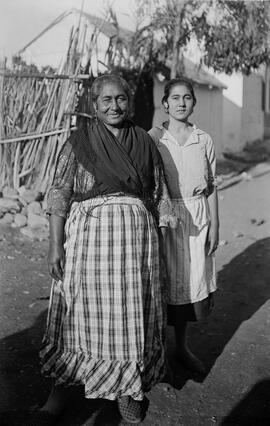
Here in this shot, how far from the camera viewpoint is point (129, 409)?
9.17ft

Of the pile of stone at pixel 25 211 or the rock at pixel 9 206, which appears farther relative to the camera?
the rock at pixel 9 206

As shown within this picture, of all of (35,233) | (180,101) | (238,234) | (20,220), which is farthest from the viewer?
(238,234)

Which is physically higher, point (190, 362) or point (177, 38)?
point (177, 38)

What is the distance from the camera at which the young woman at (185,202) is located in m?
3.13

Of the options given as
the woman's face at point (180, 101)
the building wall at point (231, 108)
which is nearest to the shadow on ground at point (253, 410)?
the woman's face at point (180, 101)

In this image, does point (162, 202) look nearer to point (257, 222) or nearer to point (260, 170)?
point (257, 222)

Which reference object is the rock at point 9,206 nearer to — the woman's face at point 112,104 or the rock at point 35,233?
the rock at point 35,233

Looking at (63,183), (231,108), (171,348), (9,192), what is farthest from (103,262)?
(231,108)

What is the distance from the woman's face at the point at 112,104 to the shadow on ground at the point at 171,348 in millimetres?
1488

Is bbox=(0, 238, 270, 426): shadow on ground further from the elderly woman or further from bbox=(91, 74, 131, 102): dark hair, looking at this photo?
bbox=(91, 74, 131, 102): dark hair

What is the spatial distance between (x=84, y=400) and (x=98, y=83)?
66.0 inches

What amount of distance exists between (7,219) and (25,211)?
11.4 inches

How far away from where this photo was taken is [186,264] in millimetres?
3156

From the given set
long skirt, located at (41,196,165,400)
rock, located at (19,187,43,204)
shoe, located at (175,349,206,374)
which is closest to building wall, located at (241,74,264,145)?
rock, located at (19,187,43,204)
